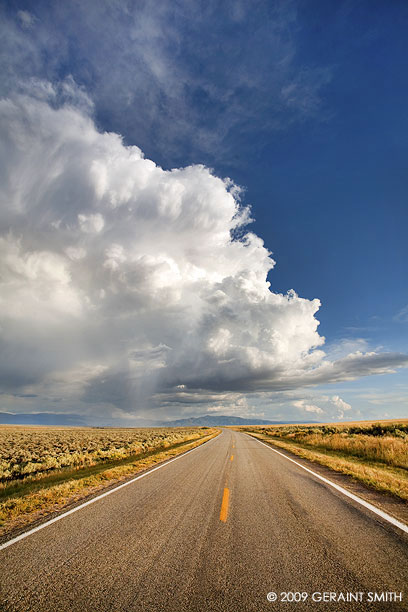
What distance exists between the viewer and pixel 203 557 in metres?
4.38

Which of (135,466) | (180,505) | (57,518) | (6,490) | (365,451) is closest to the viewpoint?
(57,518)

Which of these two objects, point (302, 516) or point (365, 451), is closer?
point (302, 516)

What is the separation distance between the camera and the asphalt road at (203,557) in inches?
134

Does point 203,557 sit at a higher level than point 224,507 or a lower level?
higher

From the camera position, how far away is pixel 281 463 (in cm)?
1423

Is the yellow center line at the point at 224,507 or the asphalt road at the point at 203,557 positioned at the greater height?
the asphalt road at the point at 203,557

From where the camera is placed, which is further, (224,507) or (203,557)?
(224,507)

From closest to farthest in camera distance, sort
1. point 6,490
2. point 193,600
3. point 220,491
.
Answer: point 193,600, point 220,491, point 6,490

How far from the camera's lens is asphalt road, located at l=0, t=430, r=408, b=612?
3.40 metres

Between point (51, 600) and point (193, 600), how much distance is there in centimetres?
171

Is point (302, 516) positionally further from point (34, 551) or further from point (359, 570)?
point (34, 551)

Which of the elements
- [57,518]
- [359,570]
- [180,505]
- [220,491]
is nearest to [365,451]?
[220,491]

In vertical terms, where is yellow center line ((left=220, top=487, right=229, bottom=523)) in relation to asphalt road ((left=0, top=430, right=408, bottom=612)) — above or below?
below

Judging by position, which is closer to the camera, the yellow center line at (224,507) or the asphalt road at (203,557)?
the asphalt road at (203,557)
